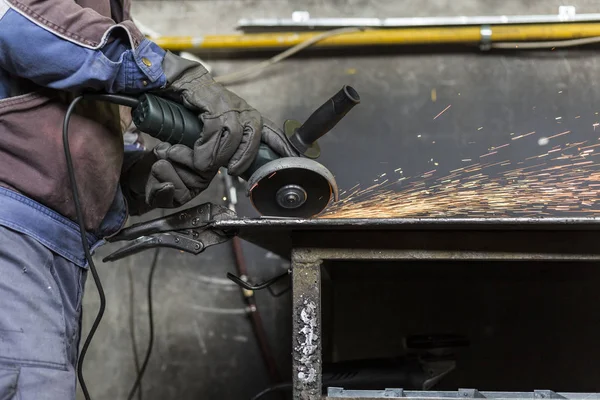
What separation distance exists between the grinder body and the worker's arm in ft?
0.18

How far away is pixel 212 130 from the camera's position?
1239mm

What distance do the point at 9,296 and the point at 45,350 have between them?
118 millimetres

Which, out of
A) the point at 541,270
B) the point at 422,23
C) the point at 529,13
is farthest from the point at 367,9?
the point at 541,270

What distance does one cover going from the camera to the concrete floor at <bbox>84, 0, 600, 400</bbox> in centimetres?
214

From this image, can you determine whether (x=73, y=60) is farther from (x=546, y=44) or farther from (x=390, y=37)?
(x=546, y=44)

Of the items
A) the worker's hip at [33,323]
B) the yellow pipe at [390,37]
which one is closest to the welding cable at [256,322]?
the yellow pipe at [390,37]

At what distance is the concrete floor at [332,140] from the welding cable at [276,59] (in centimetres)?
3

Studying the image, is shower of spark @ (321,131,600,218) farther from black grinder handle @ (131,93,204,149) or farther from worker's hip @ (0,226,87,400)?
worker's hip @ (0,226,87,400)

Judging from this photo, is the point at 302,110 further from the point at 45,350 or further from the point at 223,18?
the point at 45,350

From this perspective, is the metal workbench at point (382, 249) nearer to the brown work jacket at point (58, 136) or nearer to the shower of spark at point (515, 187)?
the brown work jacket at point (58, 136)

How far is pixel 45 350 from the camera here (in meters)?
1.12

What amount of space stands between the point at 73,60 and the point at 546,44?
1.66 m

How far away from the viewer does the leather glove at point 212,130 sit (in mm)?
1241

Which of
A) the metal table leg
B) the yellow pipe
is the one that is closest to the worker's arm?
the metal table leg
